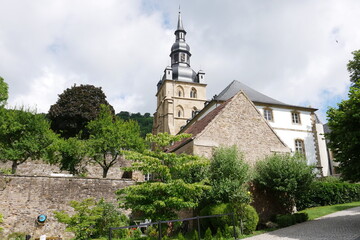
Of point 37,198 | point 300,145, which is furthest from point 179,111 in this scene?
point 37,198

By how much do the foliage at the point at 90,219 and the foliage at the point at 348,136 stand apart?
36.0ft

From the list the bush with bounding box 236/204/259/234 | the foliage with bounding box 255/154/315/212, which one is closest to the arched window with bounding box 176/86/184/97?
the foliage with bounding box 255/154/315/212

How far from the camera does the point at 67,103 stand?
32.4 metres

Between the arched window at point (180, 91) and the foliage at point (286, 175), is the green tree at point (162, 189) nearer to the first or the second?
the foliage at point (286, 175)

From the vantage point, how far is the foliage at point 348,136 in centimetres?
1145

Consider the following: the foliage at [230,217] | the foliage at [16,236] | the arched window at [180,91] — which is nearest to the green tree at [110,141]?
the foliage at [16,236]

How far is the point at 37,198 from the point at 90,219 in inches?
208

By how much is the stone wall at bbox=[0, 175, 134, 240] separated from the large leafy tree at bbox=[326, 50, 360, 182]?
1282cm

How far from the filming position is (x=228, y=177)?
43.4ft

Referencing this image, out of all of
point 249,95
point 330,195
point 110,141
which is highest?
point 249,95

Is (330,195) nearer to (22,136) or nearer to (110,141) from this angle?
(110,141)

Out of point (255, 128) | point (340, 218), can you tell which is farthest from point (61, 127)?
point (340, 218)

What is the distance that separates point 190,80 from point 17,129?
41.6m

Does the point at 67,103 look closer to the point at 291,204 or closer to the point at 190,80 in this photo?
the point at 291,204
